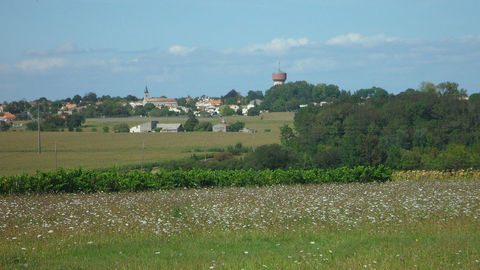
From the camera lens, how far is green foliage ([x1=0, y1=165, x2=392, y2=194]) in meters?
19.9

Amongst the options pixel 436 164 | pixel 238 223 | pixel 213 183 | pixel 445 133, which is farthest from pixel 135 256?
pixel 445 133

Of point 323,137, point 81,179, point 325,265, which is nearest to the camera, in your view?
point 325,265

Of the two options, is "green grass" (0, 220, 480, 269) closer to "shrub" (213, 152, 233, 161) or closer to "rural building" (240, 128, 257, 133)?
"shrub" (213, 152, 233, 161)

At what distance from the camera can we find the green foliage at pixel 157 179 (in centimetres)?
1988

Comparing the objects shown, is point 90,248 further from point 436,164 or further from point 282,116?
point 282,116

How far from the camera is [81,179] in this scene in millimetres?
20500

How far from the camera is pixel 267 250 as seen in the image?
390 inches

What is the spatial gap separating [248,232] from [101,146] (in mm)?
62708

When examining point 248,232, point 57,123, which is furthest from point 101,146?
point 248,232

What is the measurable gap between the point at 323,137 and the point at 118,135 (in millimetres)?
33593

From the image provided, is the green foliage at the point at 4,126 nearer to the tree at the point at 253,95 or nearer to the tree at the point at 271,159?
the tree at the point at 271,159

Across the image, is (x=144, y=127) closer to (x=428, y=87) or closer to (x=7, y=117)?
(x=7, y=117)

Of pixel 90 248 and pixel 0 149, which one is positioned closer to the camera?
pixel 90 248

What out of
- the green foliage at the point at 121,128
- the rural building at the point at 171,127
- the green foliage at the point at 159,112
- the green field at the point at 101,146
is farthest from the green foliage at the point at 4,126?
the green foliage at the point at 159,112
